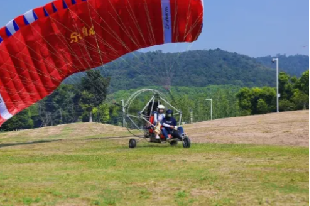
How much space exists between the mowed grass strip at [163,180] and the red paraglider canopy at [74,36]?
7960mm

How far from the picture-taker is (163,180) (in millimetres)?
11258

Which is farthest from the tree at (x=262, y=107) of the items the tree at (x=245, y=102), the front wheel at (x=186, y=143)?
the front wheel at (x=186, y=143)

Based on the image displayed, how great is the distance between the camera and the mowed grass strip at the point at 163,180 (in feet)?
30.2

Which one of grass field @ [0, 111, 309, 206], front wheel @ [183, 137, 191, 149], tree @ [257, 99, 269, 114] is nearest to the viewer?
grass field @ [0, 111, 309, 206]

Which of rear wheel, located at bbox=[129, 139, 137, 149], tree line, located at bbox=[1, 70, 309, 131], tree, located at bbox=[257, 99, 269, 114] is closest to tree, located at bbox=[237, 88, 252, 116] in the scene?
tree line, located at bbox=[1, 70, 309, 131]

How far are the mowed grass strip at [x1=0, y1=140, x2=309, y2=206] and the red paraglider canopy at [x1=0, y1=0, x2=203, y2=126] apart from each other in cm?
796

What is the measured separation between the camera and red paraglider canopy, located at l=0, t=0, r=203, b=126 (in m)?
23.3

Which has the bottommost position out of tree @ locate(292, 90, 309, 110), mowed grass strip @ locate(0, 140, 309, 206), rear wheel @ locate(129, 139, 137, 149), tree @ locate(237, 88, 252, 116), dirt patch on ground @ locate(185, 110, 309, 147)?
mowed grass strip @ locate(0, 140, 309, 206)

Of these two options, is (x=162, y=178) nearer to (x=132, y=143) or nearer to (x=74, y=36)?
(x=132, y=143)

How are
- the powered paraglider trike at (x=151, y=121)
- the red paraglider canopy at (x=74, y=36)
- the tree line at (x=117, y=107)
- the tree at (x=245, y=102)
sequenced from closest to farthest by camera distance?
the powered paraglider trike at (x=151, y=121) → the red paraglider canopy at (x=74, y=36) → the tree line at (x=117, y=107) → the tree at (x=245, y=102)

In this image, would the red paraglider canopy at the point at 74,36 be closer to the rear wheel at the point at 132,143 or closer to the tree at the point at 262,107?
the rear wheel at the point at 132,143

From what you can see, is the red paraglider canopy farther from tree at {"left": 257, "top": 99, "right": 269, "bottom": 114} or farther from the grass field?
tree at {"left": 257, "top": 99, "right": 269, "bottom": 114}

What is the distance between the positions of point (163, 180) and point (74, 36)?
14064 mm

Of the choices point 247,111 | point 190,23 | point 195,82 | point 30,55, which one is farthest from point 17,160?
point 195,82
